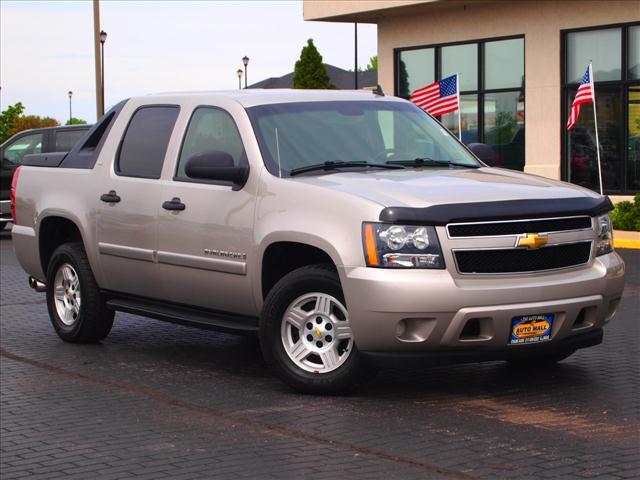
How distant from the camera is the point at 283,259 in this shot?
841 cm

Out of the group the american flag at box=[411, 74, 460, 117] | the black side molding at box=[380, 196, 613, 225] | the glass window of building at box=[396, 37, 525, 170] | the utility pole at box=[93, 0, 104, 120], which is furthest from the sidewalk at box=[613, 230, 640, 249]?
the utility pole at box=[93, 0, 104, 120]

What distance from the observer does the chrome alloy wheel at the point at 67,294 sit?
34.4 ft

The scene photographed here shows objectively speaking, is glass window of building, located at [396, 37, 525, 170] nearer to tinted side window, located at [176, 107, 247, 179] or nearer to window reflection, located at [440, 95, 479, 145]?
window reflection, located at [440, 95, 479, 145]

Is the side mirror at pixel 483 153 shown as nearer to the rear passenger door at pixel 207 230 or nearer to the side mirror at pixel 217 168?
the rear passenger door at pixel 207 230

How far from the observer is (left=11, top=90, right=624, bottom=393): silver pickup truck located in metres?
7.46

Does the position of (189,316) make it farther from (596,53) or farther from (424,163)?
(596,53)

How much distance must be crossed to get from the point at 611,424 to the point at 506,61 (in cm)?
2232

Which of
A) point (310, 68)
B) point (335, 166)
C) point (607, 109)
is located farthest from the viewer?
point (310, 68)

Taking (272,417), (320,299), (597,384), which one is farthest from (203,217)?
(597,384)

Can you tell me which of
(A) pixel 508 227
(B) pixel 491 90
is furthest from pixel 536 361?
(B) pixel 491 90

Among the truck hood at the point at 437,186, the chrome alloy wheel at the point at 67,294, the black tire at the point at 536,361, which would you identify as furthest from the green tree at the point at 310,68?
the truck hood at the point at 437,186

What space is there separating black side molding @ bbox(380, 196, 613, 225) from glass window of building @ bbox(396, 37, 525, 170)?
67.4 ft

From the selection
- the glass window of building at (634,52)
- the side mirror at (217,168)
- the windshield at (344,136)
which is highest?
the glass window of building at (634,52)

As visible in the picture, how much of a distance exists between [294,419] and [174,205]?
2.31 metres
